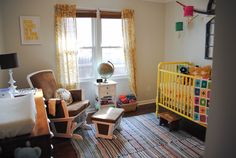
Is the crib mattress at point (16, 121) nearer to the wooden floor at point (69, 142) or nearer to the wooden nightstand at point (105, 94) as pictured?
the wooden floor at point (69, 142)

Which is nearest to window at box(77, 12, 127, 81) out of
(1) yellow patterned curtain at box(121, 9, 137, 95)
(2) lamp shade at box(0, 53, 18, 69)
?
(1) yellow patterned curtain at box(121, 9, 137, 95)

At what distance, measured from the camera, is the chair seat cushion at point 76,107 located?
280 centimetres

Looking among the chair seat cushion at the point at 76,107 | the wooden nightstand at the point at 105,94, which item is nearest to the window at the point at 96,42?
the wooden nightstand at the point at 105,94

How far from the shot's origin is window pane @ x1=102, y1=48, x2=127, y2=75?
13.1 feet

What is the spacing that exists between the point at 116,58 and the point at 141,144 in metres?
2.01

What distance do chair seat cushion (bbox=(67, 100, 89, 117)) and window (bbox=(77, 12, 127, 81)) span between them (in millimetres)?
863

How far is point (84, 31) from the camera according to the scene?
374 centimetres

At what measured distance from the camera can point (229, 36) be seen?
646 mm

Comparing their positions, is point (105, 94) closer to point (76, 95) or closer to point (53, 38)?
point (76, 95)

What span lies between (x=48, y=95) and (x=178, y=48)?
2850 mm

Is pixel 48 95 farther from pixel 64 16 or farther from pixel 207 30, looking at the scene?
pixel 207 30

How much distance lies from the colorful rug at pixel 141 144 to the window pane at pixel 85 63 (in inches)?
47.9

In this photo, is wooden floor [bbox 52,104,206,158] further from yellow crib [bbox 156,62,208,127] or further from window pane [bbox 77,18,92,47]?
window pane [bbox 77,18,92,47]

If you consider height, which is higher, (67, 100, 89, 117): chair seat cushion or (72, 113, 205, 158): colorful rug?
(67, 100, 89, 117): chair seat cushion
